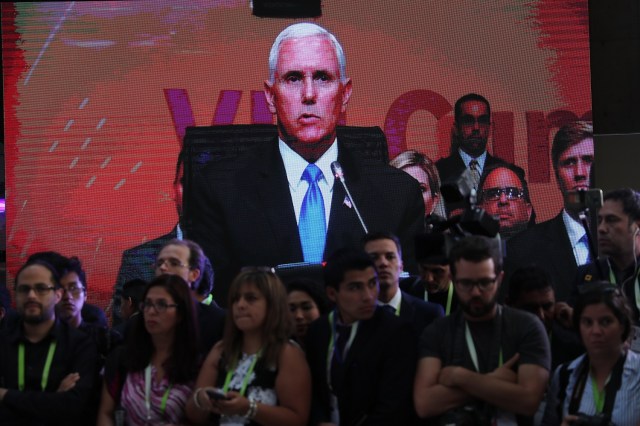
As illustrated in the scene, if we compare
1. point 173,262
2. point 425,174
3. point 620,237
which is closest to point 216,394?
point 173,262

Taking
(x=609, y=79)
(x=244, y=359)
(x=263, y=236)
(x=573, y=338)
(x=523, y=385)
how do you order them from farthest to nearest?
(x=609, y=79) → (x=263, y=236) → (x=573, y=338) → (x=244, y=359) → (x=523, y=385)

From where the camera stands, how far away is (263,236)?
7.14m

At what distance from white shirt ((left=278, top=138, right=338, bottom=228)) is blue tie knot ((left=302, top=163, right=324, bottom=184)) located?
0.07 feet

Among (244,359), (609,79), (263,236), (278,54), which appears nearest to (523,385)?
(244,359)

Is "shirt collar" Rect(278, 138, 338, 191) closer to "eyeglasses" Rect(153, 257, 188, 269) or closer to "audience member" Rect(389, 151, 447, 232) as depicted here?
"audience member" Rect(389, 151, 447, 232)

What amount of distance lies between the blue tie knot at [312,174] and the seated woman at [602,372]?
3874 millimetres

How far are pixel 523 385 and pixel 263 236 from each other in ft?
13.3

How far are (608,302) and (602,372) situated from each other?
0.26m

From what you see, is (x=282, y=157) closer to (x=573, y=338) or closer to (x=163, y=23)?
(x=163, y=23)

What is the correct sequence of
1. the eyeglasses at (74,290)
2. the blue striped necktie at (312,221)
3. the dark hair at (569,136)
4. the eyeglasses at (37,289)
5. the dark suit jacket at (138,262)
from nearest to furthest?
the eyeglasses at (37,289), the eyeglasses at (74,290), the blue striped necktie at (312,221), the dark suit jacket at (138,262), the dark hair at (569,136)

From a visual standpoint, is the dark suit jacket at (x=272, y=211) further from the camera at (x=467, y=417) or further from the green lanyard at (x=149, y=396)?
the camera at (x=467, y=417)

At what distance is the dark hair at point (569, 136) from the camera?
23.9 ft

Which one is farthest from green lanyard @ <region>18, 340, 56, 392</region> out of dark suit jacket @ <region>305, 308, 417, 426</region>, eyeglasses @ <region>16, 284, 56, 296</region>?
dark suit jacket @ <region>305, 308, 417, 426</region>

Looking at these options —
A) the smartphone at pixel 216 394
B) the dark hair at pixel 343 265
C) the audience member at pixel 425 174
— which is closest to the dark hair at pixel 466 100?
the audience member at pixel 425 174
